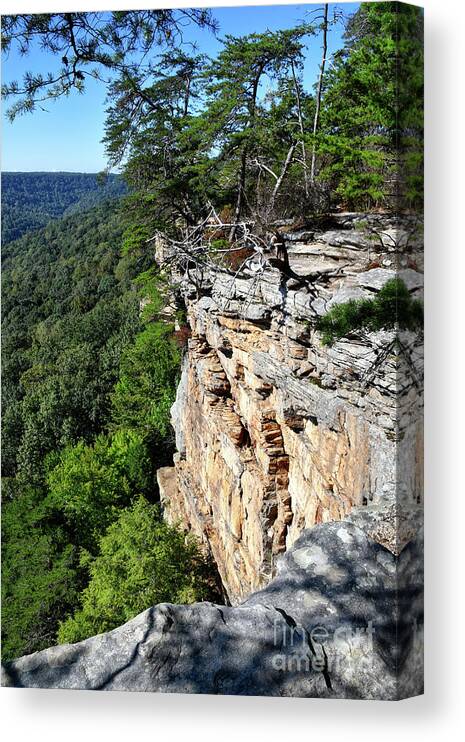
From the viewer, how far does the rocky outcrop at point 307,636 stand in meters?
4.25

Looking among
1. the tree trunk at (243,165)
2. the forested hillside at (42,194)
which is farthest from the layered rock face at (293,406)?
the forested hillside at (42,194)

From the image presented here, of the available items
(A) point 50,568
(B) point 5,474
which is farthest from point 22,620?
(B) point 5,474

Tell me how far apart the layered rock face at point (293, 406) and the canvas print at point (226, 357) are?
2 centimetres

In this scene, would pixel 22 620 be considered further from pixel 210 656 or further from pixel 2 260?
pixel 2 260

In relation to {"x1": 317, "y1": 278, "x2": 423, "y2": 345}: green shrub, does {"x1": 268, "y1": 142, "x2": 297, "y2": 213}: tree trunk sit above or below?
above

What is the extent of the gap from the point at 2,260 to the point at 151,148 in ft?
4.36

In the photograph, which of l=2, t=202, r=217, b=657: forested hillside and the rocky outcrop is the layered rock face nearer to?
the rocky outcrop

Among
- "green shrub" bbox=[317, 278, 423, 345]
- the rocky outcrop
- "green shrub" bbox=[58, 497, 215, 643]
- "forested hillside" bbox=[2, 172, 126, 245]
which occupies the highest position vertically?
"forested hillside" bbox=[2, 172, 126, 245]

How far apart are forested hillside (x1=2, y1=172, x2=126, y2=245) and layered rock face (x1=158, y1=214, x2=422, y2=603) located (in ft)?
2.86

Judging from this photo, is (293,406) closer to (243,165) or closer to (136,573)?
(243,165)

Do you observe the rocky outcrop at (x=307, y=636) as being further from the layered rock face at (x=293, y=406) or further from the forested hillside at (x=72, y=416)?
the forested hillside at (x=72, y=416)

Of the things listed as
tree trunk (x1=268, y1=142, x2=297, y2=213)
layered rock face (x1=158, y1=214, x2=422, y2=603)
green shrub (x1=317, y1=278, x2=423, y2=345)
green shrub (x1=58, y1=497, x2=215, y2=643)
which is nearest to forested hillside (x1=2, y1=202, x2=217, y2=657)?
green shrub (x1=58, y1=497, x2=215, y2=643)

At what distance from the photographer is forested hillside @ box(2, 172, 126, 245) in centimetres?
539

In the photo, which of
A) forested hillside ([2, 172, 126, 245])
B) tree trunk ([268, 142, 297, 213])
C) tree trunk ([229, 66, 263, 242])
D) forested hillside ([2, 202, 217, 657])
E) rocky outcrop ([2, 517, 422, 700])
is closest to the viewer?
rocky outcrop ([2, 517, 422, 700])
